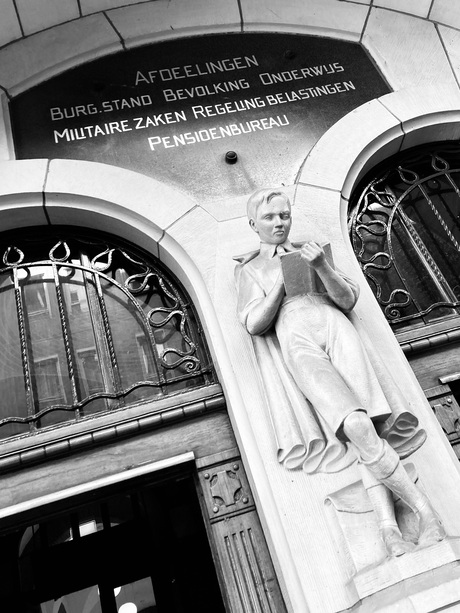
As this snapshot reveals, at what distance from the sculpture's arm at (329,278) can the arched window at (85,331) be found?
118cm

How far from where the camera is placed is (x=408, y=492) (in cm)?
263

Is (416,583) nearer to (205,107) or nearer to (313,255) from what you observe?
(313,255)

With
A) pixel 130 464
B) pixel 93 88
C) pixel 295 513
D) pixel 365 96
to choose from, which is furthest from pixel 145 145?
pixel 295 513

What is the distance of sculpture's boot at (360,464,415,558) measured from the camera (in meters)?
2.61

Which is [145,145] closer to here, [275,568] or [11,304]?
[11,304]

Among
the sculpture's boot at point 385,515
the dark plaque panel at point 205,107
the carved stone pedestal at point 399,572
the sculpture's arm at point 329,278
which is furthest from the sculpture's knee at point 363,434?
the dark plaque panel at point 205,107

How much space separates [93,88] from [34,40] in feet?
2.56

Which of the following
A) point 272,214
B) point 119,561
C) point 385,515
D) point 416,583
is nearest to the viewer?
point 416,583

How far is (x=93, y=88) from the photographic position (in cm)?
532

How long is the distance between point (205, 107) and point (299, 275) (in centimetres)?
262

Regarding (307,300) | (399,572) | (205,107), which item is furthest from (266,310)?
(205,107)

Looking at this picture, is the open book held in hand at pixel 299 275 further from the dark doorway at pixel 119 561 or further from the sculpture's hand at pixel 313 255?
the dark doorway at pixel 119 561

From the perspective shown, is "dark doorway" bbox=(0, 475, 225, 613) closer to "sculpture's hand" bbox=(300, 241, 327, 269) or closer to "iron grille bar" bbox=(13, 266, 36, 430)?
"iron grille bar" bbox=(13, 266, 36, 430)

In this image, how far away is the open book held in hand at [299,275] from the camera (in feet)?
11.0
